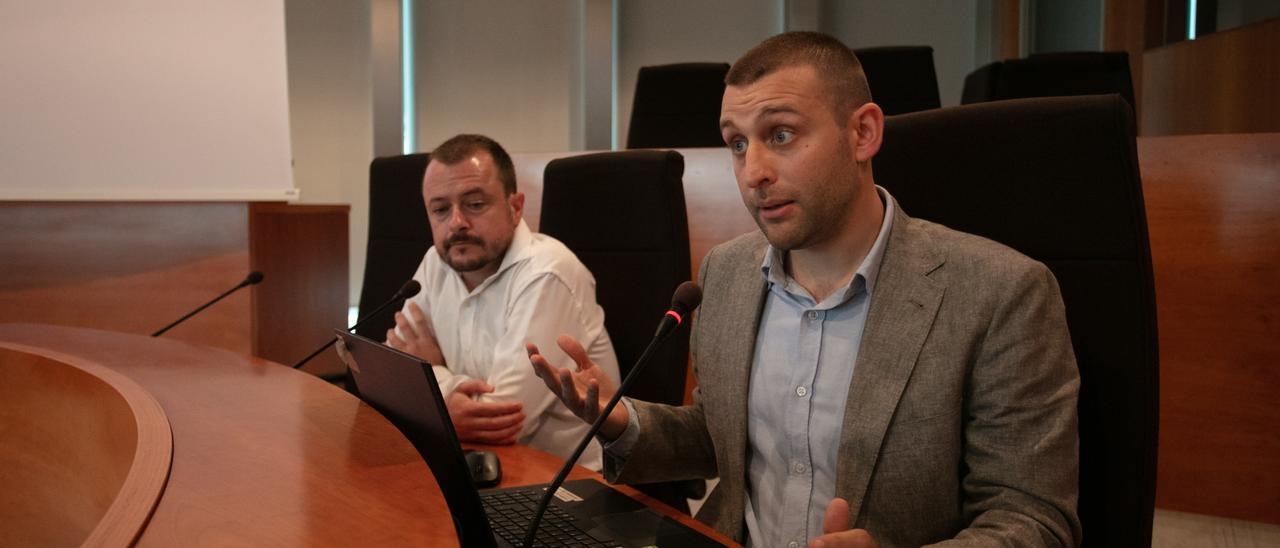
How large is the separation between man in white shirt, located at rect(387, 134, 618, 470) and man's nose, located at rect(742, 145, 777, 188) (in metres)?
0.71

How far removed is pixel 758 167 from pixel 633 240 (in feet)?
2.16

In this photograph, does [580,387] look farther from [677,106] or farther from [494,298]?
[677,106]

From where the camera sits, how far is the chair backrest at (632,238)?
175cm

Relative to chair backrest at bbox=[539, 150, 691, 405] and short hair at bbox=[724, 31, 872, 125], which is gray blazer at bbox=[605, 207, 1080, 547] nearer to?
short hair at bbox=[724, 31, 872, 125]

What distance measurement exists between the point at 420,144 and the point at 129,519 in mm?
4776

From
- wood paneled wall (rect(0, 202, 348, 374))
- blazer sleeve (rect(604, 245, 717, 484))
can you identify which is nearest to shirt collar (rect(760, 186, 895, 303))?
blazer sleeve (rect(604, 245, 717, 484))

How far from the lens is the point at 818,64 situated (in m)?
1.20

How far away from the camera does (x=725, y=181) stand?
9.18 ft

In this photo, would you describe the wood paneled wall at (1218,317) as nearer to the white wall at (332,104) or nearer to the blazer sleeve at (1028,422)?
the blazer sleeve at (1028,422)

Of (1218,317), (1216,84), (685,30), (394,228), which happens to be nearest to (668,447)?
(394,228)

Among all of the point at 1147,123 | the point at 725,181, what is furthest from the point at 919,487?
the point at 1147,123

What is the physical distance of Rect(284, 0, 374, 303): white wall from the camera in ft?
17.0

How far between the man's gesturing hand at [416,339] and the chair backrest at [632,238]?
364 millimetres

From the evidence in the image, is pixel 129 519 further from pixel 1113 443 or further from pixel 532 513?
pixel 1113 443
